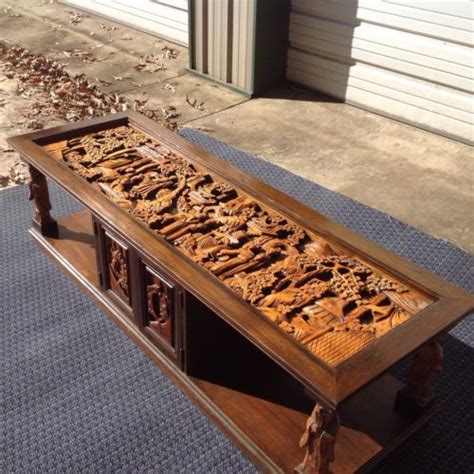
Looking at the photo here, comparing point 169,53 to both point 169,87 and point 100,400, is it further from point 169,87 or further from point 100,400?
point 100,400

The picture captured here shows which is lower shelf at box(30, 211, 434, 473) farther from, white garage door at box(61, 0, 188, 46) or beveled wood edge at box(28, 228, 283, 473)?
white garage door at box(61, 0, 188, 46)

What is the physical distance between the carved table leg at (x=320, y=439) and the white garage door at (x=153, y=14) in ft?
19.9

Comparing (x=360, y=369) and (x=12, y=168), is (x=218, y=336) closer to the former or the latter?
(x=360, y=369)

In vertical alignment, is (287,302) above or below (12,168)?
above

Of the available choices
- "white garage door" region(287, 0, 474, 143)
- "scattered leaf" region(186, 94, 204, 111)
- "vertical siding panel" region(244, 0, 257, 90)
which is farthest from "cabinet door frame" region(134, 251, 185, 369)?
"vertical siding panel" region(244, 0, 257, 90)

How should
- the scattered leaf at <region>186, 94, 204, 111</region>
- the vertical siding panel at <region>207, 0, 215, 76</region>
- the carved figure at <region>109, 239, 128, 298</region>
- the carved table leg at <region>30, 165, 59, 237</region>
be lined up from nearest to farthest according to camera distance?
the carved figure at <region>109, 239, 128, 298</region> < the carved table leg at <region>30, 165, 59, 237</region> < the scattered leaf at <region>186, 94, 204, 111</region> < the vertical siding panel at <region>207, 0, 215, 76</region>

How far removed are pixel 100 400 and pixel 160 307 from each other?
50cm

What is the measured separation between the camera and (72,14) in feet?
29.2

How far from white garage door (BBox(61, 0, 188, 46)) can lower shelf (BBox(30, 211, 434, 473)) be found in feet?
17.5

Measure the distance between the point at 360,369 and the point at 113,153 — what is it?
199cm

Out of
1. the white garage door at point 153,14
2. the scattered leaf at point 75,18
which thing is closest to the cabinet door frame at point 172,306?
the white garage door at point 153,14

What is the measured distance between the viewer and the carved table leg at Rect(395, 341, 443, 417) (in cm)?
254

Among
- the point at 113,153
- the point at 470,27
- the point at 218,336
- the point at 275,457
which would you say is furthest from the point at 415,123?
the point at 275,457

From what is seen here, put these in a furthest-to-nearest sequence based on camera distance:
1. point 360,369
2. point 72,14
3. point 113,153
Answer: point 72,14 < point 113,153 < point 360,369
